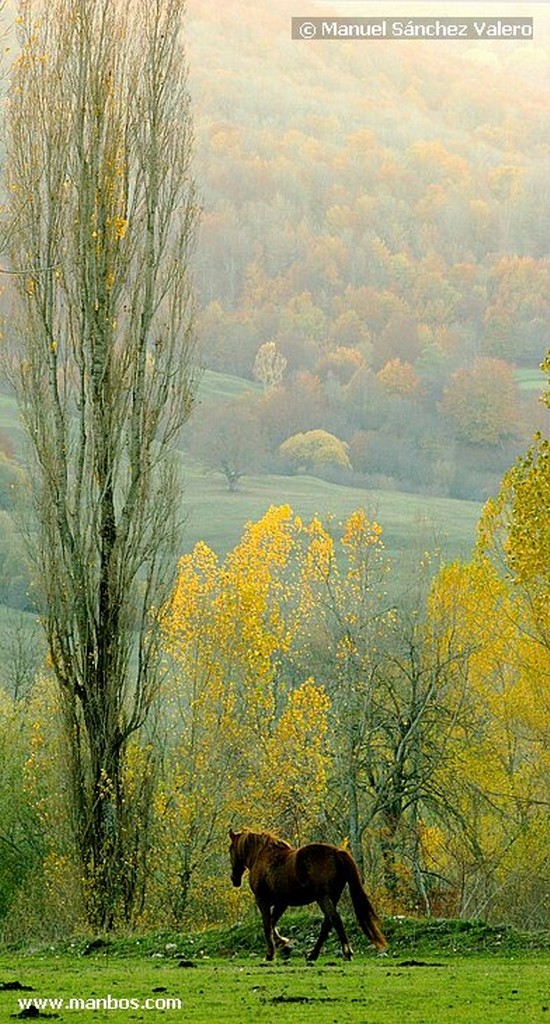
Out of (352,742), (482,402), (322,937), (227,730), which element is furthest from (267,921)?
(482,402)

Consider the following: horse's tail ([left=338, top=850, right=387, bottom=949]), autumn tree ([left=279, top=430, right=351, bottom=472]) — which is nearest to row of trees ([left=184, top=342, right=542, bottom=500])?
autumn tree ([left=279, top=430, right=351, bottom=472])

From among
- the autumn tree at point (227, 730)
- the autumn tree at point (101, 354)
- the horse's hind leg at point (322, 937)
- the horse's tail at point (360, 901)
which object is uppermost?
the autumn tree at point (101, 354)

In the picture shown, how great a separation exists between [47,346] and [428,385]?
11990 centimetres

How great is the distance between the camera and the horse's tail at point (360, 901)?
40.7 ft

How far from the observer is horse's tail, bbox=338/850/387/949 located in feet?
40.7

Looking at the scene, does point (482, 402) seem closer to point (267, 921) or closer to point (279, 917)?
point (279, 917)

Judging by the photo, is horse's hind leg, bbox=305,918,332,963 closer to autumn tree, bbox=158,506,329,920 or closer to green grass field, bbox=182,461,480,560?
autumn tree, bbox=158,506,329,920

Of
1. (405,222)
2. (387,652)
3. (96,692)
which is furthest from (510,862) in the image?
(405,222)

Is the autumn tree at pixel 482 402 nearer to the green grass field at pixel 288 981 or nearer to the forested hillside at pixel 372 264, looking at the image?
the forested hillside at pixel 372 264

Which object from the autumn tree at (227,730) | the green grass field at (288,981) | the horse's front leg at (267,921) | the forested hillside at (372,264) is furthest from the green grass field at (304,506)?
the horse's front leg at (267,921)

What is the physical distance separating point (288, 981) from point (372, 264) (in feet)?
472

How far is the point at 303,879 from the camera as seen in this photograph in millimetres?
12516

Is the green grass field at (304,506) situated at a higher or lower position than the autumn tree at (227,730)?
lower

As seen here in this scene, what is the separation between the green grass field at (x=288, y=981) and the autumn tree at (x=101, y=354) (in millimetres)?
3618
